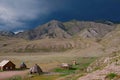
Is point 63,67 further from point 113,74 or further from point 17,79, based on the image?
point 113,74

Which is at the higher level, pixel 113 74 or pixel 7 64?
pixel 7 64

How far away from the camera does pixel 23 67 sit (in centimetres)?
11681

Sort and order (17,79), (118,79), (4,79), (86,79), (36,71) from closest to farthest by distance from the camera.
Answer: (118,79) → (86,79) → (17,79) → (4,79) → (36,71)

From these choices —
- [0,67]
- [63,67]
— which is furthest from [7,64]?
[63,67]

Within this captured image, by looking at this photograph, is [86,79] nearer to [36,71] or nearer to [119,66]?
[119,66]

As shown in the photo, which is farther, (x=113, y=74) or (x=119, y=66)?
(x=119, y=66)

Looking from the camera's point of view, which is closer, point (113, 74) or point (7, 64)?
point (113, 74)

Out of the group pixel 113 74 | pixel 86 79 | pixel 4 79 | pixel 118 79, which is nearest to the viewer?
pixel 118 79

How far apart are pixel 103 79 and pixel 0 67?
10054 cm

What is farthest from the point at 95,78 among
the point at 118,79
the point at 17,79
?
the point at 17,79

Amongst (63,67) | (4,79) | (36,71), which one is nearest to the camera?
(4,79)

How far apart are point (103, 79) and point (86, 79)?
2279 millimetres

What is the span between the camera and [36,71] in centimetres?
8900

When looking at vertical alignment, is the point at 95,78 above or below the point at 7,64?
below
